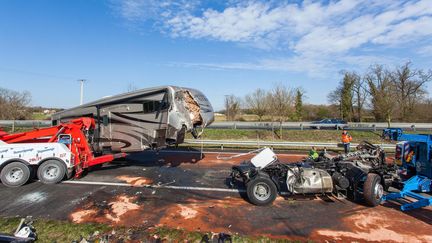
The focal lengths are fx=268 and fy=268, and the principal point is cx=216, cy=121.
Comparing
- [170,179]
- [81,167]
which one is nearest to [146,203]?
[170,179]

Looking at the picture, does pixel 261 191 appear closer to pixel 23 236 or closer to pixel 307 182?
pixel 307 182

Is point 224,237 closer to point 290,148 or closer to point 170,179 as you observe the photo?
point 170,179

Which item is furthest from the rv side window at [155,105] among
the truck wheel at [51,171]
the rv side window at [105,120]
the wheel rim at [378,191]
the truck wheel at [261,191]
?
the wheel rim at [378,191]

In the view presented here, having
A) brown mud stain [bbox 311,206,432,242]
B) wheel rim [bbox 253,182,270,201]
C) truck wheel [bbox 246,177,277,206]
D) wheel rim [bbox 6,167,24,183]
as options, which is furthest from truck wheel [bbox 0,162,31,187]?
brown mud stain [bbox 311,206,432,242]

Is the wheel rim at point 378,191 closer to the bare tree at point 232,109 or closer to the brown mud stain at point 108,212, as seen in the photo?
the brown mud stain at point 108,212

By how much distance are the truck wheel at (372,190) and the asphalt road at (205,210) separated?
0.20 metres

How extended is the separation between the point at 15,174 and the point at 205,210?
643 cm

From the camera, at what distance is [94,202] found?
7227 mm

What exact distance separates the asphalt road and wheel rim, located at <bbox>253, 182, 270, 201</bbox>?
283 mm

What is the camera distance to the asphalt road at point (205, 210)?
18.7 feet

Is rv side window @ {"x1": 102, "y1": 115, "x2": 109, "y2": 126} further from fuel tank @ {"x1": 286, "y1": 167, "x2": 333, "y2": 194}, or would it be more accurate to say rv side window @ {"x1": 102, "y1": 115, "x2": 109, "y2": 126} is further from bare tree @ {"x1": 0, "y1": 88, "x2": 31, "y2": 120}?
bare tree @ {"x1": 0, "y1": 88, "x2": 31, "y2": 120}

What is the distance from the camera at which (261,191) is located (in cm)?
714

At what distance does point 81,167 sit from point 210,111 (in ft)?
16.9

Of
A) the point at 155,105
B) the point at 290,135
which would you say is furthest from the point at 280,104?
the point at 155,105
